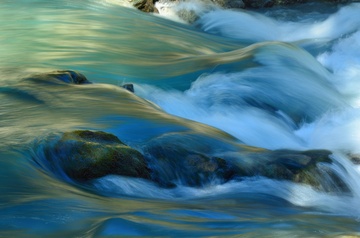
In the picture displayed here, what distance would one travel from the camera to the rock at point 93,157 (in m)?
4.74

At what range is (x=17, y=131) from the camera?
17.5ft

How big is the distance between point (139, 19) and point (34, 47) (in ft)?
10.6

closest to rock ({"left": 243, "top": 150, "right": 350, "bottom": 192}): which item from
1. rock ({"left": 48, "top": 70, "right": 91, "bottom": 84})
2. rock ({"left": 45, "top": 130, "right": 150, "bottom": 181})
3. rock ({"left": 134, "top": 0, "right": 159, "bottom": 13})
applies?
rock ({"left": 45, "top": 130, "right": 150, "bottom": 181})

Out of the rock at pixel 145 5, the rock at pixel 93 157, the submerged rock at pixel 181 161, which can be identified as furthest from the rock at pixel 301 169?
the rock at pixel 145 5

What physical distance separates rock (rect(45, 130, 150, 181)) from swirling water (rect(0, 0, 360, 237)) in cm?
8

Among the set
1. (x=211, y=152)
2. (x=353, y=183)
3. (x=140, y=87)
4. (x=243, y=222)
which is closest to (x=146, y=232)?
(x=243, y=222)

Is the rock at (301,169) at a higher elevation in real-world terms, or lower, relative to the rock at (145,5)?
lower

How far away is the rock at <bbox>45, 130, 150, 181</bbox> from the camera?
474 cm

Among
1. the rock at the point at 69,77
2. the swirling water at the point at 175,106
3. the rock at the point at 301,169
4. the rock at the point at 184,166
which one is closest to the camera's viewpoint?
the swirling water at the point at 175,106

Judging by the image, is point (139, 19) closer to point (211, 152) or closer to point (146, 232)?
point (211, 152)

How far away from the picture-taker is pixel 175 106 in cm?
767

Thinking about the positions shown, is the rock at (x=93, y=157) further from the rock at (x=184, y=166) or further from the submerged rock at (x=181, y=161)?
the rock at (x=184, y=166)

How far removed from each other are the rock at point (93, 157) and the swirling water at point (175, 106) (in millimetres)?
80

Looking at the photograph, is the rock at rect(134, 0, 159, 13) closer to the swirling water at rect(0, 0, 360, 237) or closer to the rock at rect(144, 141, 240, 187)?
the swirling water at rect(0, 0, 360, 237)
